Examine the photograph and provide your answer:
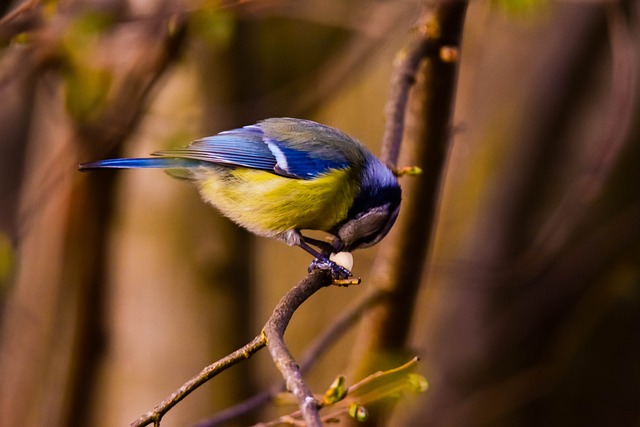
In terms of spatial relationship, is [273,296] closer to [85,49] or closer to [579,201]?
[579,201]

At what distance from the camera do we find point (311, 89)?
3.50 m

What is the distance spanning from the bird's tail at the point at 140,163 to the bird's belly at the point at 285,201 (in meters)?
0.12

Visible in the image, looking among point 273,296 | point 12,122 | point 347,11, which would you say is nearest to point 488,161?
point 347,11

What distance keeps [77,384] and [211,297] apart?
1.82 ft

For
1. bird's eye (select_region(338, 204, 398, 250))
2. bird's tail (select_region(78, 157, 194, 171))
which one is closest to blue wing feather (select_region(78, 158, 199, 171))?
bird's tail (select_region(78, 157, 194, 171))

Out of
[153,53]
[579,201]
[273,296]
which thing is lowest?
[273,296]

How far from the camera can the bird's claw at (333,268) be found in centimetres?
165

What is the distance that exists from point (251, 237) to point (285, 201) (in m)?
1.13

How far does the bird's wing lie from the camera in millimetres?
2113

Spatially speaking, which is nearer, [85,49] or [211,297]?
[85,49]

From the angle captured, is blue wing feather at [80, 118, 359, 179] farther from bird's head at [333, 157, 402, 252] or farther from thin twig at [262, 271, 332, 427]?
thin twig at [262, 271, 332, 427]

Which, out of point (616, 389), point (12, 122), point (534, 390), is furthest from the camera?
point (12, 122)

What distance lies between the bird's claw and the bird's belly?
253mm

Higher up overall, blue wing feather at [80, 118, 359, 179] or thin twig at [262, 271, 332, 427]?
blue wing feather at [80, 118, 359, 179]
